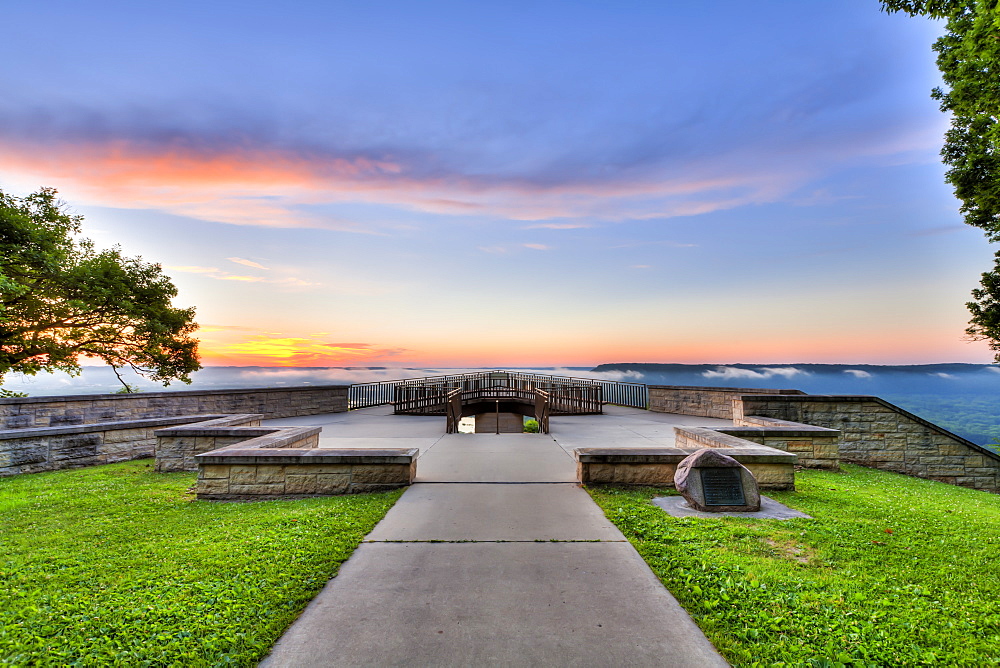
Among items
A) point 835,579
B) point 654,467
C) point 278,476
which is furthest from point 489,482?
point 835,579

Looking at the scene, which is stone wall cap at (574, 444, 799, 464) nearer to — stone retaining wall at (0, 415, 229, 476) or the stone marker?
the stone marker

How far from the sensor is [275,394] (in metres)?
15.5

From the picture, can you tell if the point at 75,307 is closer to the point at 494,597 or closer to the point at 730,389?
the point at 494,597

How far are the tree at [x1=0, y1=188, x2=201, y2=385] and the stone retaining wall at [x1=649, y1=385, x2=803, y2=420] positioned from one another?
18.2 m

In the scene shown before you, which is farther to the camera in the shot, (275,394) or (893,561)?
(275,394)

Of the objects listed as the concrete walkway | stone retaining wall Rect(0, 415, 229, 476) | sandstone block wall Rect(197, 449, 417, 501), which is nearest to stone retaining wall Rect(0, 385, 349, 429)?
stone retaining wall Rect(0, 415, 229, 476)

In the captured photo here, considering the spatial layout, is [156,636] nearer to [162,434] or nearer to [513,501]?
[513,501]

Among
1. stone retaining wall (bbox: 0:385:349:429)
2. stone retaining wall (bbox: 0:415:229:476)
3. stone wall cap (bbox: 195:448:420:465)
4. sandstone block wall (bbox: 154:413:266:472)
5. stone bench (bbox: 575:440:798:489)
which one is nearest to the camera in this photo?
stone wall cap (bbox: 195:448:420:465)

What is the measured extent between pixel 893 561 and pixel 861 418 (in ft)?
29.0

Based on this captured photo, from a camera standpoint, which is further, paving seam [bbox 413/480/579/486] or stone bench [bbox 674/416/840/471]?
stone bench [bbox 674/416/840/471]

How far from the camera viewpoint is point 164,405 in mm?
12156

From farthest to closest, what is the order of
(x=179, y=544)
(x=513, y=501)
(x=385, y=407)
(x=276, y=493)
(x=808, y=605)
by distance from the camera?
(x=385, y=407), (x=276, y=493), (x=513, y=501), (x=179, y=544), (x=808, y=605)

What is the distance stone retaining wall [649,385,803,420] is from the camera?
14251 millimetres

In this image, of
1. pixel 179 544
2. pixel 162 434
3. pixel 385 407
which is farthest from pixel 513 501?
pixel 385 407
